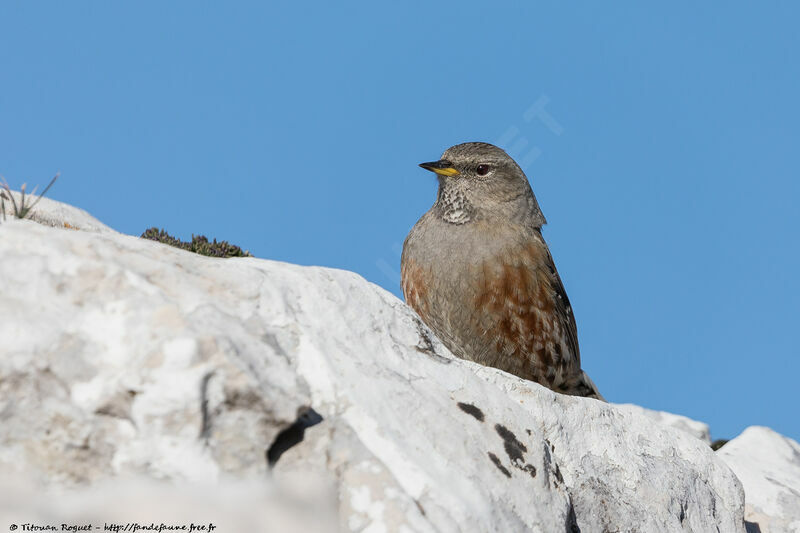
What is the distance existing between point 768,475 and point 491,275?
368cm

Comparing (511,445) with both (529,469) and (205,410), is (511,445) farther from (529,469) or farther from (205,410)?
(205,410)

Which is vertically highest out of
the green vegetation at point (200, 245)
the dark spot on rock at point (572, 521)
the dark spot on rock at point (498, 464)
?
the green vegetation at point (200, 245)

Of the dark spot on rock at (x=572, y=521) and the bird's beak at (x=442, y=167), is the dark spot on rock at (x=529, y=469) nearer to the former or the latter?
the dark spot on rock at (x=572, y=521)

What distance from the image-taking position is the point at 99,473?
3510mm

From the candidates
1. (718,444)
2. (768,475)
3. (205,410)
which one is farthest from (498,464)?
(718,444)

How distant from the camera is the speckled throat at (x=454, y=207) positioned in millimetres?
8500

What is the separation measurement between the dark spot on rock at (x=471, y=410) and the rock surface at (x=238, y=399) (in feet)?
0.05

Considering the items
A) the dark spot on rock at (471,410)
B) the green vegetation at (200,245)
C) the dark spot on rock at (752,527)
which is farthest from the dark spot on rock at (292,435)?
the green vegetation at (200,245)

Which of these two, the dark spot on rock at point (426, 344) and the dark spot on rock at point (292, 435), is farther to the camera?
the dark spot on rock at point (426, 344)

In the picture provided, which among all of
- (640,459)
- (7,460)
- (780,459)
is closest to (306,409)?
(7,460)

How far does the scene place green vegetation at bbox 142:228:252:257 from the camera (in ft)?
35.1

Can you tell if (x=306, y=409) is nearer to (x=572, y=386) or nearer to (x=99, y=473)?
(x=99, y=473)

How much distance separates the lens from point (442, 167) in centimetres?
884

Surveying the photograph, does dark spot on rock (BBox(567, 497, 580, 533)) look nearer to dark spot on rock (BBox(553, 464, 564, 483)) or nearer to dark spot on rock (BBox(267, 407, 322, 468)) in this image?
dark spot on rock (BBox(553, 464, 564, 483))
